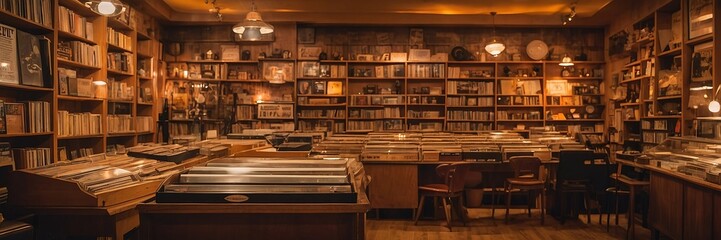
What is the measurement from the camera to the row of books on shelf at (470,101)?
10.2 meters

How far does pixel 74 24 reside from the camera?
20.0ft

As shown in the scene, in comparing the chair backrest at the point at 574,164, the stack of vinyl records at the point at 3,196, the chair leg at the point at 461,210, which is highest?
the stack of vinyl records at the point at 3,196

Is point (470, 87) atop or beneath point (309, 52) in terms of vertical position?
beneath

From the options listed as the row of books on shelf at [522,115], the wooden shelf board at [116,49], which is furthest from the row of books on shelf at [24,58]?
the row of books on shelf at [522,115]

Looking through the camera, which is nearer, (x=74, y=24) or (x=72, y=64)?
(x=74, y=24)

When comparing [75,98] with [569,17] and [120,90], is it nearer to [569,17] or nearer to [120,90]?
[120,90]

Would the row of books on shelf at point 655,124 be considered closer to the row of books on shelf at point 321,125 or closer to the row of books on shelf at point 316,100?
the row of books on shelf at point 321,125

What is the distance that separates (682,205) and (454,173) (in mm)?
2115

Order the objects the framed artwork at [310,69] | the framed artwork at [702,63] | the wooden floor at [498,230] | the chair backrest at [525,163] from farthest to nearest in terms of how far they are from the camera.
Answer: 1. the framed artwork at [310,69]
2. the framed artwork at [702,63]
3. the chair backrest at [525,163]
4. the wooden floor at [498,230]

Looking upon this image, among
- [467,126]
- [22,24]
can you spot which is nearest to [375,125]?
[467,126]

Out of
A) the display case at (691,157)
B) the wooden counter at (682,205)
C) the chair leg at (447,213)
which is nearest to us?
the wooden counter at (682,205)

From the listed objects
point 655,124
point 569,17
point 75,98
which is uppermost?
point 569,17

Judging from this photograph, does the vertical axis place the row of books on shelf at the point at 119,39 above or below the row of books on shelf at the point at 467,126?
above

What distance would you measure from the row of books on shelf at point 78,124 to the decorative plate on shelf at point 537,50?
7984mm
